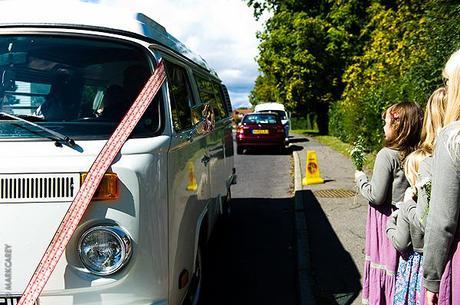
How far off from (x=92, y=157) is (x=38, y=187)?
33 cm

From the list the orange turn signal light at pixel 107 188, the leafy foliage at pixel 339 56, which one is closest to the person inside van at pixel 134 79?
the orange turn signal light at pixel 107 188

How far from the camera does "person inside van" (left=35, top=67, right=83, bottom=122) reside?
3.08 meters

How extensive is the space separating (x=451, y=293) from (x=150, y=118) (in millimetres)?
1993

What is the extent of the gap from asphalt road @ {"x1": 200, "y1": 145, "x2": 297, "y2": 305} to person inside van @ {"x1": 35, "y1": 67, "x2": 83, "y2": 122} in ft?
8.45

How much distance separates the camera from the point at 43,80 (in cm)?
320

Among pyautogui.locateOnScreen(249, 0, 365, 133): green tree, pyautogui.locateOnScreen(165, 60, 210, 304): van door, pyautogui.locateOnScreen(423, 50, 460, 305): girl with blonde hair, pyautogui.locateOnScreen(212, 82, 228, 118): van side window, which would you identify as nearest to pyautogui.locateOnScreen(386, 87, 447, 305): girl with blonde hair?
pyautogui.locateOnScreen(423, 50, 460, 305): girl with blonde hair

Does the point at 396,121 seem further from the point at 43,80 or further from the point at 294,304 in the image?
the point at 43,80

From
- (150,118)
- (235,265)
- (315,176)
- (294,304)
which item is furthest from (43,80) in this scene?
(315,176)

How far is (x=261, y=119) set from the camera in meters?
21.1

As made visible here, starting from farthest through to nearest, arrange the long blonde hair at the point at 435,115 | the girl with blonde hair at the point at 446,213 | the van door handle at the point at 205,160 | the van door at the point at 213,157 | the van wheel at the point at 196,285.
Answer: the van door at the point at 213,157
the van door handle at the point at 205,160
the van wheel at the point at 196,285
the long blonde hair at the point at 435,115
the girl with blonde hair at the point at 446,213

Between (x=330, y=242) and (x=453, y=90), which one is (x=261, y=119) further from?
(x=453, y=90)

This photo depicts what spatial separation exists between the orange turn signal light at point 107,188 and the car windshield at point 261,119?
17.9 meters

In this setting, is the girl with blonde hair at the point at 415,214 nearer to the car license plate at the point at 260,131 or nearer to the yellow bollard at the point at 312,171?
the yellow bollard at the point at 312,171

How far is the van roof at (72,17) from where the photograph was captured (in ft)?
10.4
